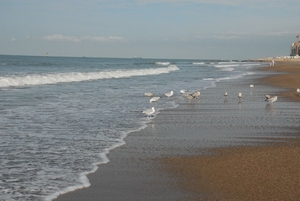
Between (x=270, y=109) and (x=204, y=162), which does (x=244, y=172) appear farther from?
(x=270, y=109)

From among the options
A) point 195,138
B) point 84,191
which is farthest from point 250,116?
point 84,191

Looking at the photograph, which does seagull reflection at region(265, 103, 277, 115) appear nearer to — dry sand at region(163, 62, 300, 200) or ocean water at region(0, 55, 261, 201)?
ocean water at region(0, 55, 261, 201)

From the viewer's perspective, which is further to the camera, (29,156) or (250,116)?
(250,116)

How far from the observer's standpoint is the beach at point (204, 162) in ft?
18.1

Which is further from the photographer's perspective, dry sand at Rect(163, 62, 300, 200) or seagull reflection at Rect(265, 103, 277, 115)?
seagull reflection at Rect(265, 103, 277, 115)

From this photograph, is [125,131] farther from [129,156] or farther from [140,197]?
[140,197]

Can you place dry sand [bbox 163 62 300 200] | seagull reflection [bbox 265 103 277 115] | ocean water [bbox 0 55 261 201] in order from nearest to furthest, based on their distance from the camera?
1. dry sand [bbox 163 62 300 200]
2. ocean water [bbox 0 55 261 201]
3. seagull reflection [bbox 265 103 277 115]

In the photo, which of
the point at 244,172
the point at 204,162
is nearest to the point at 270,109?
the point at 204,162

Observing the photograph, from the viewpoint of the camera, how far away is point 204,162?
711cm

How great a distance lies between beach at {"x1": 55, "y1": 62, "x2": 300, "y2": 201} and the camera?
5.53 m

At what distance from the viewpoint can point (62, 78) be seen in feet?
110

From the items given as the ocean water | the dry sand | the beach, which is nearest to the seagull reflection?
the beach

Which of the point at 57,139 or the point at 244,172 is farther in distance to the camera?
the point at 57,139

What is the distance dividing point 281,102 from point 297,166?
33.5 feet
